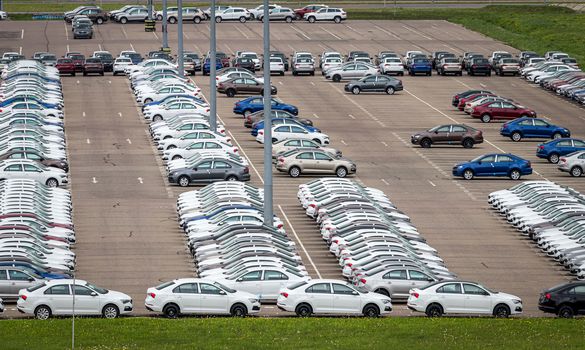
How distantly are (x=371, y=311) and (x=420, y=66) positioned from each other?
66241mm

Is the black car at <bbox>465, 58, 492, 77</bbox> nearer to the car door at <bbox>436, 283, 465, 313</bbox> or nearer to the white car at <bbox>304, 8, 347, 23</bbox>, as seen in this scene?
the white car at <bbox>304, 8, 347, 23</bbox>

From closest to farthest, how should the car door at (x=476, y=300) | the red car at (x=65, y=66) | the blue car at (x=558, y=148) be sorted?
the car door at (x=476, y=300) < the blue car at (x=558, y=148) < the red car at (x=65, y=66)

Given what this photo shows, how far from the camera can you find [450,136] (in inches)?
3285

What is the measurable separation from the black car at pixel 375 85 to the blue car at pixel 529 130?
17889 millimetres

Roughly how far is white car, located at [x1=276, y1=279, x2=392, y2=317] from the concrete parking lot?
4.62 feet

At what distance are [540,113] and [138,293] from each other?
50.8 m

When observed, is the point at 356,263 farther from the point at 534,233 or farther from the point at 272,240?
the point at 534,233

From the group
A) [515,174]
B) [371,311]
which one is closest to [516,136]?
[515,174]

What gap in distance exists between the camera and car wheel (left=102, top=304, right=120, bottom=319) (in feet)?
156

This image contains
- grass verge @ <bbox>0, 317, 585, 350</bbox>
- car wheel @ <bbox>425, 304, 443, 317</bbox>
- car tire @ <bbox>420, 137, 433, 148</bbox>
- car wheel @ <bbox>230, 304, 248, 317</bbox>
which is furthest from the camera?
car tire @ <bbox>420, 137, 433, 148</bbox>

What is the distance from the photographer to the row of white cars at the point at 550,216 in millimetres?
57969

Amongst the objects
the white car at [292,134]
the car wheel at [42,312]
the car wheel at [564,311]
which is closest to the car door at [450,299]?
the car wheel at [564,311]

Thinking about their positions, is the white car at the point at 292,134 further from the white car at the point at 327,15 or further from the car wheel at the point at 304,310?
the white car at the point at 327,15

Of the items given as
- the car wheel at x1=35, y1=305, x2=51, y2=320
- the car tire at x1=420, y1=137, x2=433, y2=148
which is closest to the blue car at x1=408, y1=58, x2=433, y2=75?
the car tire at x1=420, y1=137, x2=433, y2=148
